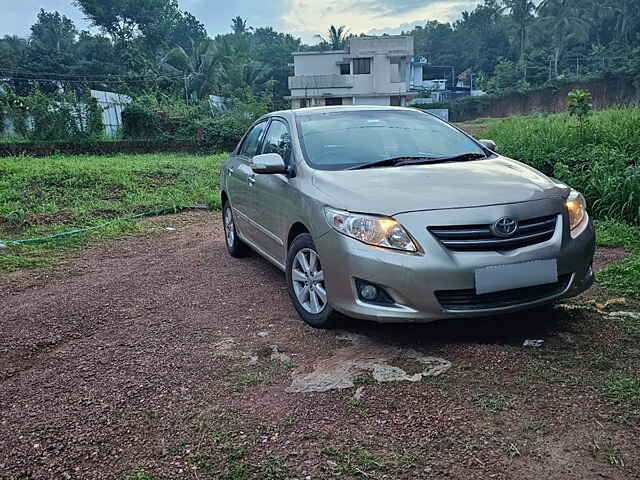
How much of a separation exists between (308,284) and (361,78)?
40.2 meters

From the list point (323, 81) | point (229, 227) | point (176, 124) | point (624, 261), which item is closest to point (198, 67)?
point (323, 81)

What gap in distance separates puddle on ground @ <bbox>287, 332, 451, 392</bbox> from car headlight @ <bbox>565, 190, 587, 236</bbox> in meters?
1.24

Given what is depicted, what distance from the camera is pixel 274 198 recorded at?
4.52 metres

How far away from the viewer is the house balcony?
41.1 meters

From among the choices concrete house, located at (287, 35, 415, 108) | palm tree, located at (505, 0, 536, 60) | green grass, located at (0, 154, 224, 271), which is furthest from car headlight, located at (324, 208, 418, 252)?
palm tree, located at (505, 0, 536, 60)

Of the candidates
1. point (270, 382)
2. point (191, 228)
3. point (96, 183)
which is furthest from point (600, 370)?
point (96, 183)

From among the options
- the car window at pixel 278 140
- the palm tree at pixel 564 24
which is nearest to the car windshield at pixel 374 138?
the car window at pixel 278 140

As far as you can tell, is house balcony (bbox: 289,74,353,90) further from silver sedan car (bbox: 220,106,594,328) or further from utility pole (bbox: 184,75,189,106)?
silver sedan car (bbox: 220,106,594,328)

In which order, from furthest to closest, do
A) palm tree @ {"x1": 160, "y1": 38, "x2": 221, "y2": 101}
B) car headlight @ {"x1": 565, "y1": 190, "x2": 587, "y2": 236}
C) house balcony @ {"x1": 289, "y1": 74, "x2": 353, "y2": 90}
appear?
house balcony @ {"x1": 289, "y1": 74, "x2": 353, "y2": 90} < palm tree @ {"x1": 160, "y1": 38, "x2": 221, "y2": 101} < car headlight @ {"x1": 565, "y1": 190, "x2": 587, "y2": 236}

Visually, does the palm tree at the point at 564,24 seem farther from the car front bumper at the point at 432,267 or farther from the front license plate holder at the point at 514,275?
the front license plate holder at the point at 514,275

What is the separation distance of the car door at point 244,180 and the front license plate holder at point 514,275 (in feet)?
8.32

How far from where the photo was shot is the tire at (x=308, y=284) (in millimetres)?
3770

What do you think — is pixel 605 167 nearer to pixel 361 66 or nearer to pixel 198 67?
pixel 198 67

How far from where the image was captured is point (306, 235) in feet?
12.8
